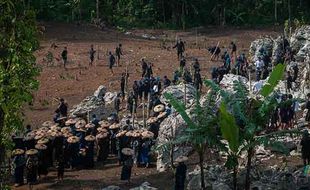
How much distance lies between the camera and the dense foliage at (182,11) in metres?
44.6

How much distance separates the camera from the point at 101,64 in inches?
1287

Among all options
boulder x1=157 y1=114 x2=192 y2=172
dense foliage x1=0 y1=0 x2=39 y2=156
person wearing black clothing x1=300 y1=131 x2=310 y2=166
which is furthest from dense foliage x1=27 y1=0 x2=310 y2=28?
dense foliage x1=0 y1=0 x2=39 y2=156

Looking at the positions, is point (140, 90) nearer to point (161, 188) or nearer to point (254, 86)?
point (254, 86)

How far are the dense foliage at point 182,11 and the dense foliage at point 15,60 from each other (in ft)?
102

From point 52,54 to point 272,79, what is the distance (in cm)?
2315

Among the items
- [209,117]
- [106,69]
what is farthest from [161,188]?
[106,69]

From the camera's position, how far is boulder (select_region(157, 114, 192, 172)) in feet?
58.4

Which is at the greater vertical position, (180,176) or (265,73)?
(265,73)

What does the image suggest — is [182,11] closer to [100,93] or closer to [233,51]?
[233,51]

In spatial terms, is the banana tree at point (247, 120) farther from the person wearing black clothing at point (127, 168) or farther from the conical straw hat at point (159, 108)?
the conical straw hat at point (159, 108)

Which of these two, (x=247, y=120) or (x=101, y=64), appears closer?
(x=247, y=120)

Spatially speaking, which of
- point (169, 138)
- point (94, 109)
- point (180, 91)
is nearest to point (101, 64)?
point (94, 109)

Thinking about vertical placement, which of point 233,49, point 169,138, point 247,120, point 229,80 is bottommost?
point 169,138

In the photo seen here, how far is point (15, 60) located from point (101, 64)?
1995 centimetres
